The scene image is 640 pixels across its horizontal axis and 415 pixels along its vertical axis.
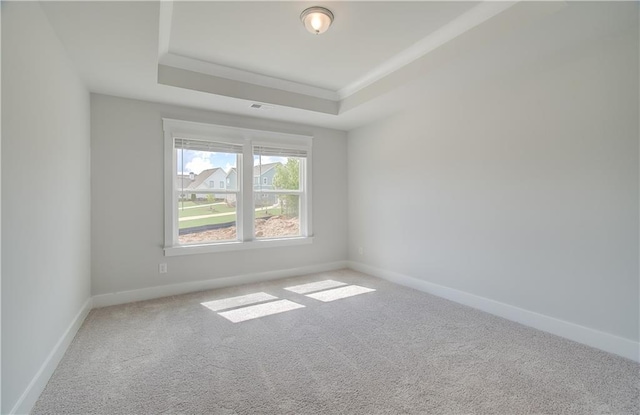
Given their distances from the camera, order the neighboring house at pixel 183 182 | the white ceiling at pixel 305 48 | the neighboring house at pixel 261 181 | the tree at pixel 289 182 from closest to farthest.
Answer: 1. the white ceiling at pixel 305 48
2. the neighboring house at pixel 183 182
3. the neighboring house at pixel 261 181
4. the tree at pixel 289 182

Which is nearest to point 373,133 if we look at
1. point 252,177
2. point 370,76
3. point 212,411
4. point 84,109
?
point 370,76

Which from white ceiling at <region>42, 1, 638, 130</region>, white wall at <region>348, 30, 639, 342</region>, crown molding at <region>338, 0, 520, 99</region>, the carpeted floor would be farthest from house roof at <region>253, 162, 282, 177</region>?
the carpeted floor

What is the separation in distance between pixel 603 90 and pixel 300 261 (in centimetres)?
384

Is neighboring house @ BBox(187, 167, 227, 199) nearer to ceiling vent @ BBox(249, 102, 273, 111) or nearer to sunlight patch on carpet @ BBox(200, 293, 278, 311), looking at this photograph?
ceiling vent @ BBox(249, 102, 273, 111)

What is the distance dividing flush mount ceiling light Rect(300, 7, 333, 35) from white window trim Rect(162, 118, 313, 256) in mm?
2030

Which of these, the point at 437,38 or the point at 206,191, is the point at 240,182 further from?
the point at 437,38

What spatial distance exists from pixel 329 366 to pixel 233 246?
239 cm

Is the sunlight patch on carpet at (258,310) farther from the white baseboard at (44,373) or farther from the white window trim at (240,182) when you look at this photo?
the white baseboard at (44,373)

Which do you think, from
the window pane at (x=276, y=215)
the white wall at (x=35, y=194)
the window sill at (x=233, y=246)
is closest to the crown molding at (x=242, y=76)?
the white wall at (x=35, y=194)

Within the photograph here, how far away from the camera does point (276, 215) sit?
457 centimetres

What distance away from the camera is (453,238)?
3457 mm

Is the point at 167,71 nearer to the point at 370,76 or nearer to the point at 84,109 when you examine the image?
the point at 84,109

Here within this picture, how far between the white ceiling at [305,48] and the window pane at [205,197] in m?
0.68

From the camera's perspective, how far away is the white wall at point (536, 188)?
226cm
